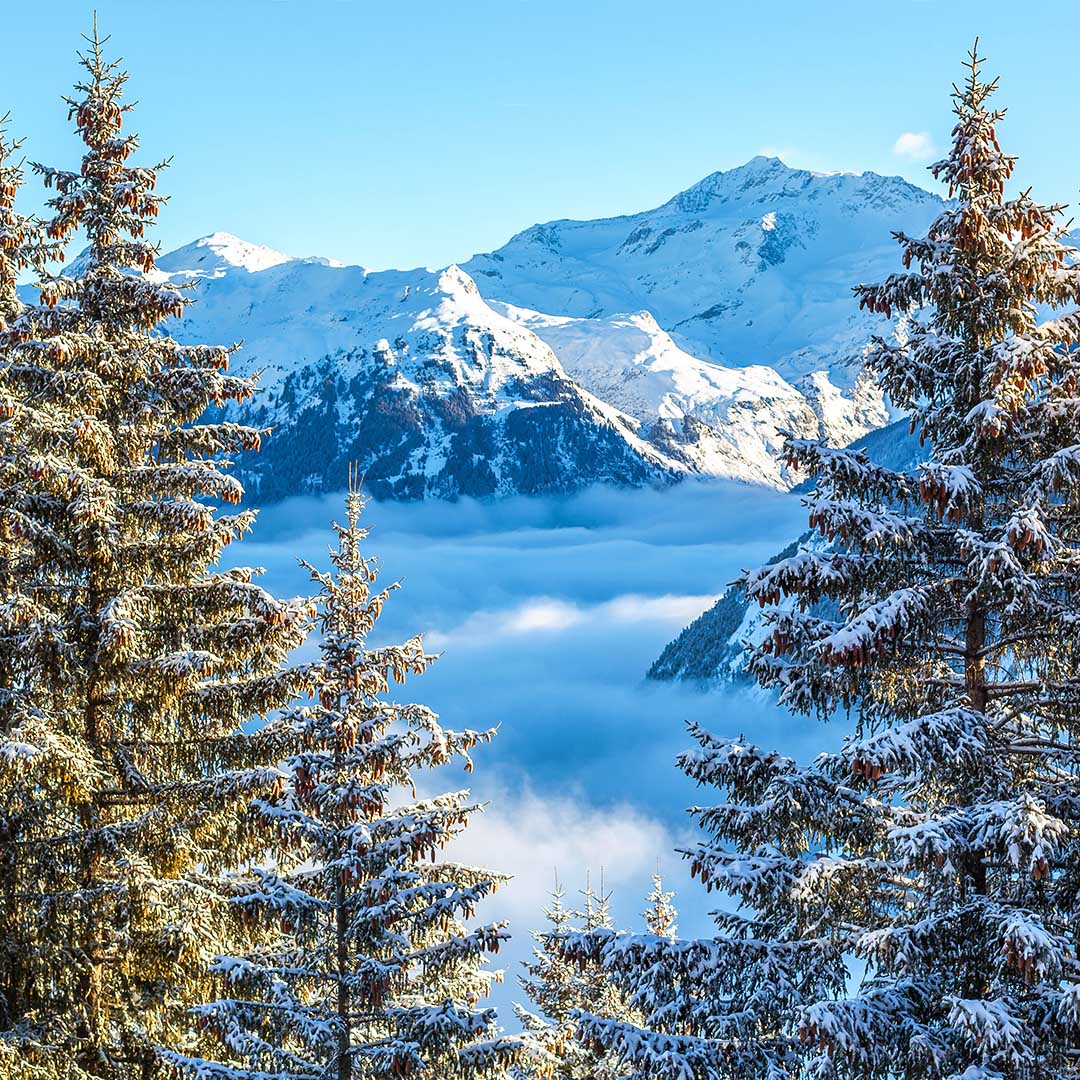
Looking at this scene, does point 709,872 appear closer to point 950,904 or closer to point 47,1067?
point 950,904

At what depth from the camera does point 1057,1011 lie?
852cm

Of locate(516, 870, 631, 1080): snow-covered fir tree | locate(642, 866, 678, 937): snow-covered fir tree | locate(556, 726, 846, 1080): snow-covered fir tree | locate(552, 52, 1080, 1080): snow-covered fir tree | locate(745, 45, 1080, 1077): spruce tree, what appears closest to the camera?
locate(745, 45, 1080, 1077): spruce tree

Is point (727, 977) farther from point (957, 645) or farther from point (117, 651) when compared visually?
point (117, 651)

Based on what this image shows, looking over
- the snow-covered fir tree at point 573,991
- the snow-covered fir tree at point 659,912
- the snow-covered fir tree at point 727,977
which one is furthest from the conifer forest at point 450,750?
the snow-covered fir tree at point 659,912

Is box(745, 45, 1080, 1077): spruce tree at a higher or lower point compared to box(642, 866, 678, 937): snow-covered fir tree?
higher

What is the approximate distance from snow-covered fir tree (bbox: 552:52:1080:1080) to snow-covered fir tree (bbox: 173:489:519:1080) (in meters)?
3.01

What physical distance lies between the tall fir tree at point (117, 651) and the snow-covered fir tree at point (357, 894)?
57cm

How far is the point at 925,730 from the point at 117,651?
27.4 feet

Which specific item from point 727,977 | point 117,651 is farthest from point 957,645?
point 117,651

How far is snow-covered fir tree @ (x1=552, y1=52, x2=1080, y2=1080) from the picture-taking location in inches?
360

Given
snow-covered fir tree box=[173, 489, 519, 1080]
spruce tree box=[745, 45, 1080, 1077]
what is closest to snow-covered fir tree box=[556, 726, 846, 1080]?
spruce tree box=[745, 45, 1080, 1077]

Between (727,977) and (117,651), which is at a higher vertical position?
(117,651)

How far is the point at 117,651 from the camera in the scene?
40.9 feet

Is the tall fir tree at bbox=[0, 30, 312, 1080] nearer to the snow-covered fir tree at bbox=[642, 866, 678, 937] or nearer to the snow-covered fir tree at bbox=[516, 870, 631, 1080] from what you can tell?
the snow-covered fir tree at bbox=[516, 870, 631, 1080]
